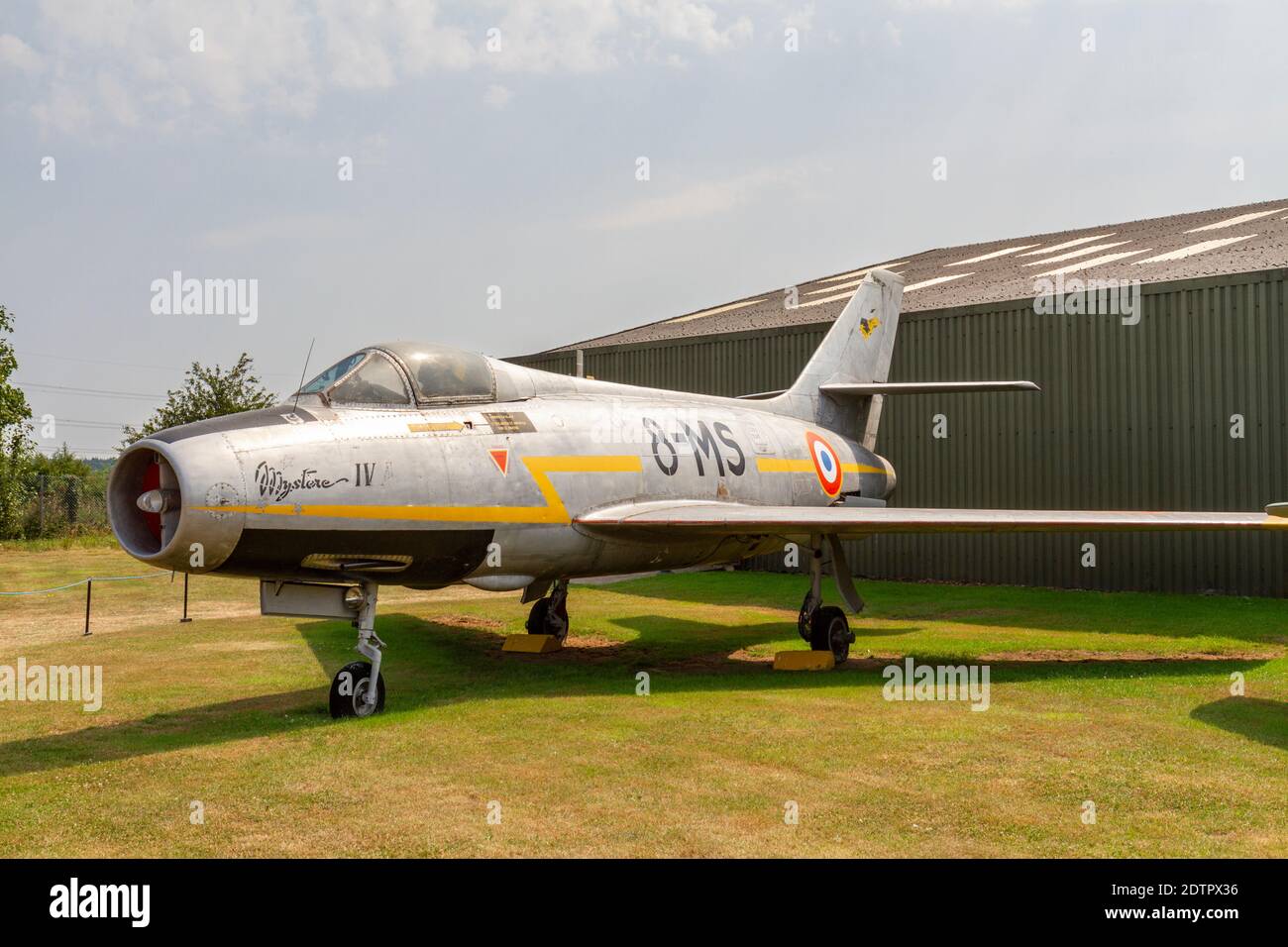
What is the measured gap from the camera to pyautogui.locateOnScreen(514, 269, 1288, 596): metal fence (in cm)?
1742

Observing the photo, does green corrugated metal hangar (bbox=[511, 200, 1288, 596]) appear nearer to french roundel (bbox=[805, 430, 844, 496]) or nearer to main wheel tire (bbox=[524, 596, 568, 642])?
french roundel (bbox=[805, 430, 844, 496])

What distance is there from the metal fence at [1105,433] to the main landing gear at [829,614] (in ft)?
27.2

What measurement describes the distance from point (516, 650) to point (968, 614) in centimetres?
761

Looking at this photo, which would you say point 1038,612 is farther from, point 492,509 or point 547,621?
point 492,509

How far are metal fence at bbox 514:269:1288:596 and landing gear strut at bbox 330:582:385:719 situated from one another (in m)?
14.4

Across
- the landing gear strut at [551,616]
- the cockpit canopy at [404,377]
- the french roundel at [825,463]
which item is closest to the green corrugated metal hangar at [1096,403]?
the french roundel at [825,463]

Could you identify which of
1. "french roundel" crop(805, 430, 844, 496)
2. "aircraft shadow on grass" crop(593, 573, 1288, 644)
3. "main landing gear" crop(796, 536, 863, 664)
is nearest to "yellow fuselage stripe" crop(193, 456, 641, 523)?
"aircraft shadow on grass" crop(593, 573, 1288, 644)

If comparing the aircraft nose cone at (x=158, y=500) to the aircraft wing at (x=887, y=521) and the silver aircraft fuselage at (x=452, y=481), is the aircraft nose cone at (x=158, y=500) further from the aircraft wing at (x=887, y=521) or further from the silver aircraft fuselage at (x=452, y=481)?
the aircraft wing at (x=887, y=521)

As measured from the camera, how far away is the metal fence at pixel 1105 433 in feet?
57.2

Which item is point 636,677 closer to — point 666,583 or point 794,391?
point 794,391

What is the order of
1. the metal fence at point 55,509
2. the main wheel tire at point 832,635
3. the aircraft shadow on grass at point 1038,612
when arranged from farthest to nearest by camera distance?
the metal fence at point 55,509 → the aircraft shadow on grass at point 1038,612 → the main wheel tire at point 832,635

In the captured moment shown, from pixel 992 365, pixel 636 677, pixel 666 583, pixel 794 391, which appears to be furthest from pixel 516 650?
pixel 992 365

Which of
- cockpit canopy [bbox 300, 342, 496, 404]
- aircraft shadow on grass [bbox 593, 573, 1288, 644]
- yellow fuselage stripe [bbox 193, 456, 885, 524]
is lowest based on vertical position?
aircraft shadow on grass [bbox 593, 573, 1288, 644]

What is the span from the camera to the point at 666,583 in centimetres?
2253
